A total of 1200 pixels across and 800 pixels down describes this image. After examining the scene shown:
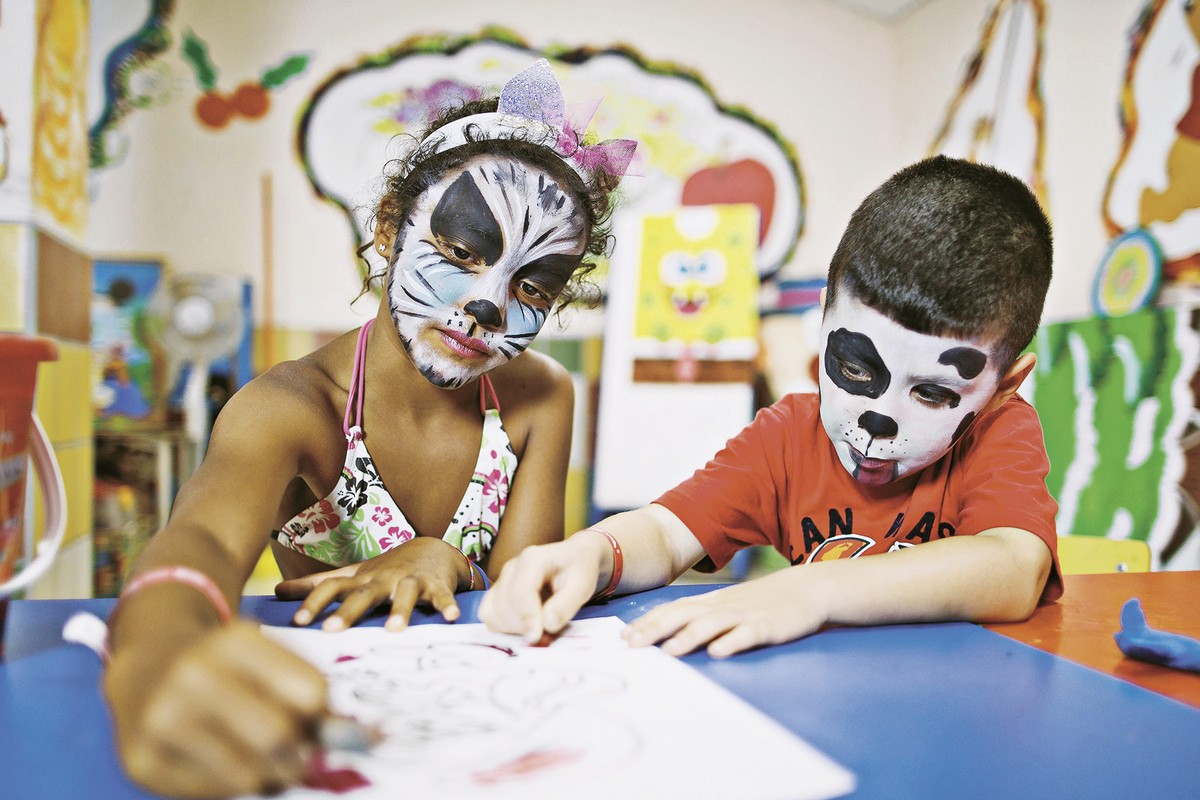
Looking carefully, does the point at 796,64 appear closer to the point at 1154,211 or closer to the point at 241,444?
the point at 1154,211

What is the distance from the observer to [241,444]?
659 millimetres

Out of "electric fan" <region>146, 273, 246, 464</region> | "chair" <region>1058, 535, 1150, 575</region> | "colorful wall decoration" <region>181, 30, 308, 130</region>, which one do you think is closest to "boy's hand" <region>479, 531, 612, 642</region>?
"chair" <region>1058, 535, 1150, 575</region>

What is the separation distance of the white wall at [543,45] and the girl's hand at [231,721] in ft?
7.39

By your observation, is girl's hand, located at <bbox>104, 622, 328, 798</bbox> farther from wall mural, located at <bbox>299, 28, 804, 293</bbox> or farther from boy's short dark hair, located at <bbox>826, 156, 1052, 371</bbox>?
wall mural, located at <bbox>299, 28, 804, 293</bbox>

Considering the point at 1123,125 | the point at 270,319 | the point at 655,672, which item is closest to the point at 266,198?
the point at 270,319

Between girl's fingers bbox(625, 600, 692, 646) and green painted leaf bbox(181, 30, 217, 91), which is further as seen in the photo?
green painted leaf bbox(181, 30, 217, 91)

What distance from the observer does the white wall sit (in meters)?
2.60

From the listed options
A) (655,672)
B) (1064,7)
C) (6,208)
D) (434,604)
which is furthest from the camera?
(1064,7)

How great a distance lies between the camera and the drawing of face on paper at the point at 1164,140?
164 cm

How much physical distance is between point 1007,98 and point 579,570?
7.76 feet

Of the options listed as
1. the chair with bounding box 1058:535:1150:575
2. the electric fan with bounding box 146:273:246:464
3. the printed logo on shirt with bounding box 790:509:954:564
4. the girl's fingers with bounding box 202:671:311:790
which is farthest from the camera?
the electric fan with bounding box 146:273:246:464

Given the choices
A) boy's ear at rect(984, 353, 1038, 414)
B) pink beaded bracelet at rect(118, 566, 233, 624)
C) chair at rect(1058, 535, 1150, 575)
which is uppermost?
boy's ear at rect(984, 353, 1038, 414)

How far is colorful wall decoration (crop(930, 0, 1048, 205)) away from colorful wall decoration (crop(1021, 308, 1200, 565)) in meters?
0.57

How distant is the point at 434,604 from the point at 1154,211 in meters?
1.85
